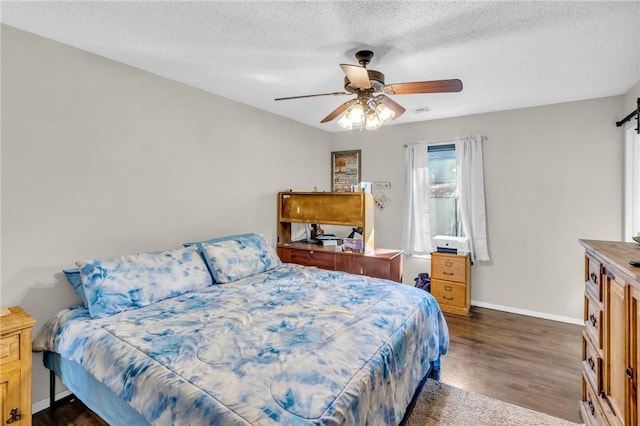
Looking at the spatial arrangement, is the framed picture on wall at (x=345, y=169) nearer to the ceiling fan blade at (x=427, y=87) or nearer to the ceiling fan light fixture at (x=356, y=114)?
the ceiling fan light fixture at (x=356, y=114)

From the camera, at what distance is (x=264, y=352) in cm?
150

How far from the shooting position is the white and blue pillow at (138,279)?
2.01 metres

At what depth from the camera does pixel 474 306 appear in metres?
4.09

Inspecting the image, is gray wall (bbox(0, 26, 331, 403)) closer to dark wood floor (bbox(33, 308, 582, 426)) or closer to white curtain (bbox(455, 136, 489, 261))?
dark wood floor (bbox(33, 308, 582, 426))

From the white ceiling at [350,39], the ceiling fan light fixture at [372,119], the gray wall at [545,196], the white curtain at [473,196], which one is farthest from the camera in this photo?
the white curtain at [473,196]

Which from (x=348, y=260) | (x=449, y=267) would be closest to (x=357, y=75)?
(x=348, y=260)

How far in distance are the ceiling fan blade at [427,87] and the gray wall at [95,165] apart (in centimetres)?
197

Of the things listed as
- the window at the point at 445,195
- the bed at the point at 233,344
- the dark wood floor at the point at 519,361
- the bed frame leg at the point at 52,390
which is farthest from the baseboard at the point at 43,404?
the window at the point at 445,195

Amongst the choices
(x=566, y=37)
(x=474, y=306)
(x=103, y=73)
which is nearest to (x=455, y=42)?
(x=566, y=37)

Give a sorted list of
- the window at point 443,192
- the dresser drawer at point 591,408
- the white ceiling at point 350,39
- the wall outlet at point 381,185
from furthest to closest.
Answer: the wall outlet at point 381,185, the window at point 443,192, the white ceiling at point 350,39, the dresser drawer at point 591,408

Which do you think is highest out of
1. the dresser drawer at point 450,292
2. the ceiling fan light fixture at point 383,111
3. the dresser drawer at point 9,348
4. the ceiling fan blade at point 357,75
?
the ceiling fan blade at point 357,75

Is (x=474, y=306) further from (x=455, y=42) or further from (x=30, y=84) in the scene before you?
(x=30, y=84)

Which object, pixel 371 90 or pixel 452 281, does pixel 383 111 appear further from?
pixel 452 281

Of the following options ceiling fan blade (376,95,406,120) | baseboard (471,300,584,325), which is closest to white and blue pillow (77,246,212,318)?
ceiling fan blade (376,95,406,120)
